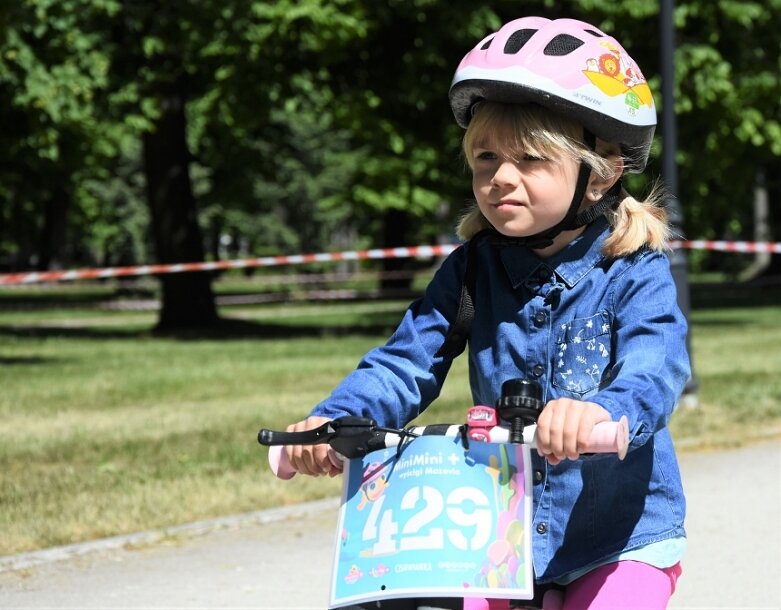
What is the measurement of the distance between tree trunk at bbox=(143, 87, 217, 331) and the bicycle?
19457 mm

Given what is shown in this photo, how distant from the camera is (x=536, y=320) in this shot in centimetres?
281

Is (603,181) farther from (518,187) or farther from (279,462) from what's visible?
(279,462)

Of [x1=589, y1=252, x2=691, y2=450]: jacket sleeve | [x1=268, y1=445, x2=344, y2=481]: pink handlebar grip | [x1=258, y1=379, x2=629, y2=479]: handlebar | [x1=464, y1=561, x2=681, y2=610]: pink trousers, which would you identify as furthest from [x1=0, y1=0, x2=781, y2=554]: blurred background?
[x1=258, y1=379, x2=629, y2=479]: handlebar

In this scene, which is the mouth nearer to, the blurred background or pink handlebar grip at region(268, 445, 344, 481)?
pink handlebar grip at region(268, 445, 344, 481)

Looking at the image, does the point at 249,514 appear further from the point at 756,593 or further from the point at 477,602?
the point at 477,602

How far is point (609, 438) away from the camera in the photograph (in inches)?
89.3

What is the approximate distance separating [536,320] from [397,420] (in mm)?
366

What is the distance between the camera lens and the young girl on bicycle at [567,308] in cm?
268

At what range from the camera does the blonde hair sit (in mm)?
2715

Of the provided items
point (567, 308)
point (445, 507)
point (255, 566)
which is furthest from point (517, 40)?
point (255, 566)

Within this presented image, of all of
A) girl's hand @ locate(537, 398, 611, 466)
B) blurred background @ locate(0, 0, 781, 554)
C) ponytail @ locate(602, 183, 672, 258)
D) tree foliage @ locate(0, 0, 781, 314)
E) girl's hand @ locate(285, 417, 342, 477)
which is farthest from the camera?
tree foliage @ locate(0, 0, 781, 314)

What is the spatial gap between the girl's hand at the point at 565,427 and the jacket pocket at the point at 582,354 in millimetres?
444

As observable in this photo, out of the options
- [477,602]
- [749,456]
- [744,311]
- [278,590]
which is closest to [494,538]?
[477,602]

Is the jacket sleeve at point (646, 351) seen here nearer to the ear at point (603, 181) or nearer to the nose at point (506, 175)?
the ear at point (603, 181)
